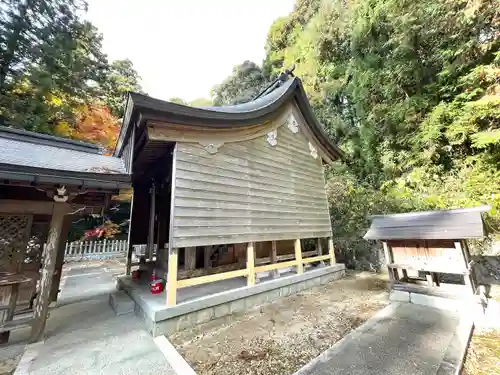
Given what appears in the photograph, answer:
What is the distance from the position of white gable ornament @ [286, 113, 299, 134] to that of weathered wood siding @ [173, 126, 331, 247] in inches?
4.9

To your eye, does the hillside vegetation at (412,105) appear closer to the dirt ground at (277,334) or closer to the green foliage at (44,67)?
the dirt ground at (277,334)

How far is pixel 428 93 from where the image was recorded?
9891 mm

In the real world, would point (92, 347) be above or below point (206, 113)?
below

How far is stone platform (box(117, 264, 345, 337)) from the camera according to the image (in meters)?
3.59

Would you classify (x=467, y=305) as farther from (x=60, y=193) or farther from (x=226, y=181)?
(x=60, y=193)

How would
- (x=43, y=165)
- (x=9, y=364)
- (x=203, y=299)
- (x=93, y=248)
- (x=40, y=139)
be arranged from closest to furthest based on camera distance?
1. (x=9, y=364)
2. (x=43, y=165)
3. (x=203, y=299)
4. (x=40, y=139)
5. (x=93, y=248)

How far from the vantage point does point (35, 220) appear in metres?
3.90

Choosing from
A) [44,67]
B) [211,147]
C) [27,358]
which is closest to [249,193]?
[211,147]

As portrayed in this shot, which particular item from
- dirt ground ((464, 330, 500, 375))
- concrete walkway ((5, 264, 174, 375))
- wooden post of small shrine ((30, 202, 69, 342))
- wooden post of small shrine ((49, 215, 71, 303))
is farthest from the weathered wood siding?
dirt ground ((464, 330, 500, 375))

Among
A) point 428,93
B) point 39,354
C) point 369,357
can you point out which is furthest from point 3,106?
point 428,93

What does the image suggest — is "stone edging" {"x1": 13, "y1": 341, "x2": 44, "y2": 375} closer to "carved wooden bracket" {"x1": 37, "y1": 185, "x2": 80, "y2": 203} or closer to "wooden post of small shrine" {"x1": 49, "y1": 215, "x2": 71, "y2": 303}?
"wooden post of small shrine" {"x1": 49, "y1": 215, "x2": 71, "y2": 303}

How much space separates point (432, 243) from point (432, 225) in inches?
14.9

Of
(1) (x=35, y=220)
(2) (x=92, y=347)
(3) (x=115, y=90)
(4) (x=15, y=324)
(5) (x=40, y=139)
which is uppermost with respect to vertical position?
(3) (x=115, y=90)

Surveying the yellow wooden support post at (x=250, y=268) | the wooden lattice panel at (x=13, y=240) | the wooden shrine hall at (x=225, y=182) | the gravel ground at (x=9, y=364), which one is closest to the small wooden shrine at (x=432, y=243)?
the wooden shrine hall at (x=225, y=182)
